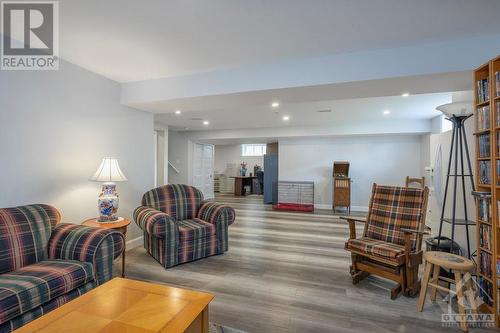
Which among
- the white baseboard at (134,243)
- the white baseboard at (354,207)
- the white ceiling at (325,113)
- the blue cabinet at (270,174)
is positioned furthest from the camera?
the blue cabinet at (270,174)

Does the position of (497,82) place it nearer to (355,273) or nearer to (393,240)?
(393,240)

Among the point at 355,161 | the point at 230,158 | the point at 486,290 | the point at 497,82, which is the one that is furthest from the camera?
the point at 230,158

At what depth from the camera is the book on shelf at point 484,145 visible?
197cm

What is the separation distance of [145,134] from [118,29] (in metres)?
1.96

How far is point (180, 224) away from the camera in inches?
127

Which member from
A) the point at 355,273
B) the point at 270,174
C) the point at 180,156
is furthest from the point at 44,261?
the point at 270,174

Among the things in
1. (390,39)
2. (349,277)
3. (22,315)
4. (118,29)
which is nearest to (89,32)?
(118,29)

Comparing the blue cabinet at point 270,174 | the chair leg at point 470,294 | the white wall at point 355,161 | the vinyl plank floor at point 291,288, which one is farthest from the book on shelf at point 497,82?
the blue cabinet at point 270,174

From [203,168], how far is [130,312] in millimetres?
7534

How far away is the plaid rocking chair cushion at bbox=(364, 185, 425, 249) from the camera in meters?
2.48

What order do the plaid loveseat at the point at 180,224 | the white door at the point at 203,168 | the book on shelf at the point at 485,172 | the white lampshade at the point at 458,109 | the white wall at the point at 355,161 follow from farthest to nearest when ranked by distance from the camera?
1. the white door at the point at 203,168
2. the white wall at the point at 355,161
3. the plaid loveseat at the point at 180,224
4. the white lampshade at the point at 458,109
5. the book on shelf at the point at 485,172

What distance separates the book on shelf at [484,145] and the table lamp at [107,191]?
11.4 feet

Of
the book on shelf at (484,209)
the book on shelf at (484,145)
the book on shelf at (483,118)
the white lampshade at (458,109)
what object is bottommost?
the book on shelf at (484,209)

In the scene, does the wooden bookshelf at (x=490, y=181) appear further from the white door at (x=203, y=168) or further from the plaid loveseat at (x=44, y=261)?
the white door at (x=203, y=168)
